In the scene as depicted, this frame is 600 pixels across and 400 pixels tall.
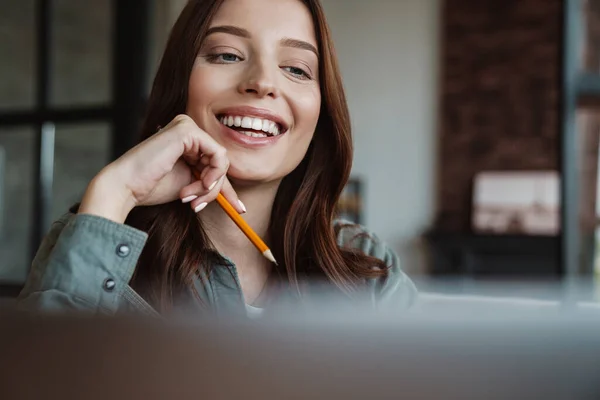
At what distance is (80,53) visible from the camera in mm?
2375

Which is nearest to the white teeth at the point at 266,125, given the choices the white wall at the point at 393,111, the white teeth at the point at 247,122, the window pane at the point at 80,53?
the white teeth at the point at 247,122

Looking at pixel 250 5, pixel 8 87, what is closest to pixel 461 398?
pixel 250 5

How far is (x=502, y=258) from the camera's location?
15.6 ft

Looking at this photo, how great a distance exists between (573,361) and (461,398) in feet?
0.12

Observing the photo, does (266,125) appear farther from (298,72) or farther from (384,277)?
(384,277)

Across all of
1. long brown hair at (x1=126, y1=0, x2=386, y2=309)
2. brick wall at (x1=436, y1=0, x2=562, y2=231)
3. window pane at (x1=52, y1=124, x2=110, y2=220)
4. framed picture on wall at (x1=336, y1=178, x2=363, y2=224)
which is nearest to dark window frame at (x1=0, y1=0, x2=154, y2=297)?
window pane at (x1=52, y1=124, x2=110, y2=220)

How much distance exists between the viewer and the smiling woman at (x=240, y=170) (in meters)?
0.80

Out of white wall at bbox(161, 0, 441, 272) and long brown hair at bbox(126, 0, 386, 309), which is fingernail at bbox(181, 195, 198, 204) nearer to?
long brown hair at bbox(126, 0, 386, 309)

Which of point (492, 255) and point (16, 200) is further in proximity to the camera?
point (492, 255)

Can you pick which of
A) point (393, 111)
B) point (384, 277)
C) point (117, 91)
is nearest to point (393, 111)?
point (393, 111)

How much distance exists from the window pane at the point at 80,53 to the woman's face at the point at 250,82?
147 cm

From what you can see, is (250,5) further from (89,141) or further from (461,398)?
(89,141)

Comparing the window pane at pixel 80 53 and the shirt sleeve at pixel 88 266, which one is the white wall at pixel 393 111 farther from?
the shirt sleeve at pixel 88 266

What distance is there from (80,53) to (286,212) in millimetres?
1687
